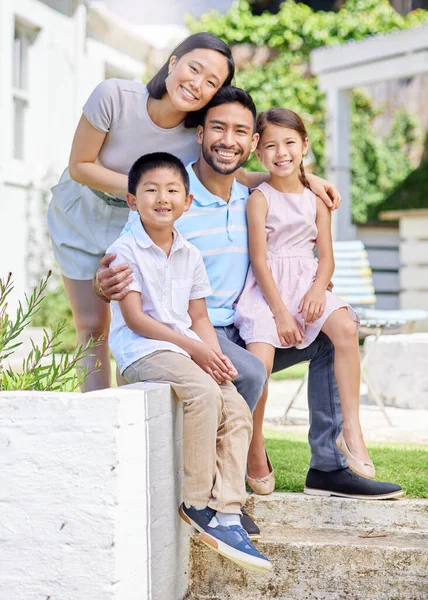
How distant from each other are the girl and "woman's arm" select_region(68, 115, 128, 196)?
1.81 ft

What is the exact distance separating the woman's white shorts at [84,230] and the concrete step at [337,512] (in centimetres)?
110

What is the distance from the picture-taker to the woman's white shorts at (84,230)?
370 centimetres

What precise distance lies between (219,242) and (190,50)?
69cm

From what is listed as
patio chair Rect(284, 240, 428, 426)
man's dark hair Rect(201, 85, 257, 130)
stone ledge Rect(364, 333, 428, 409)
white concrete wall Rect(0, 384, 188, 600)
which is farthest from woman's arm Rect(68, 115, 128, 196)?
stone ledge Rect(364, 333, 428, 409)

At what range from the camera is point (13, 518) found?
98.0 inches

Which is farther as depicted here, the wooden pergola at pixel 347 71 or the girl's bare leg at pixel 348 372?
the wooden pergola at pixel 347 71

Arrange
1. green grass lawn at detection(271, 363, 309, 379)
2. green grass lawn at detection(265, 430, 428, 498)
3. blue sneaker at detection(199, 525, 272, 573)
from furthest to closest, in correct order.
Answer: green grass lawn at detection(271, 363, 309, 379), green grass lawn at detection(265, 430, 428, 498), blue sneaker at detection(199, 525, 272, 573)

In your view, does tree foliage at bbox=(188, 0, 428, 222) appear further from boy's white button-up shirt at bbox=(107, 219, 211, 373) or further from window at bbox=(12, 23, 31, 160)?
boy's white button-up shirt at bbox=(107, 219, 211, 373)

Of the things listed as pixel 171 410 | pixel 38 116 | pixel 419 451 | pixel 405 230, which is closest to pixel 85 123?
pixel 171 410

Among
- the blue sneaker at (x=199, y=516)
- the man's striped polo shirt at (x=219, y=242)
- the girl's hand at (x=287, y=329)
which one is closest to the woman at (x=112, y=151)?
the man's striped polo shirt at (x=219, y=242)

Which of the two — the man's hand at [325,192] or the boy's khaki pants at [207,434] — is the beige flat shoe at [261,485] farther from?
the man's hand at [325,192]

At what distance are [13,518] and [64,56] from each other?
26.1 feet

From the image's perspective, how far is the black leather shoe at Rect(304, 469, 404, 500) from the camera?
11.0ft

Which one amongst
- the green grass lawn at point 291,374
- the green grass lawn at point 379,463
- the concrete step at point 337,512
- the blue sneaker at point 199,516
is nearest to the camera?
the blue sneaker at point 199,516
